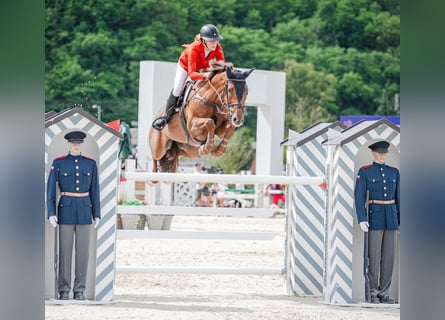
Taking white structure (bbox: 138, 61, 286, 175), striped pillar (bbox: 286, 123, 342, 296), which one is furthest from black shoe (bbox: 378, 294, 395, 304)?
white structure (bbox: 138, 61, 286, 175)

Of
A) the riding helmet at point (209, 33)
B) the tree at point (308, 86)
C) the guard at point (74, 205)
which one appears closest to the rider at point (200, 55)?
the riding helmet at point (209, 33)

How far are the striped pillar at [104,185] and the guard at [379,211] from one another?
1.73 m

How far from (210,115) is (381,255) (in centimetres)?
390

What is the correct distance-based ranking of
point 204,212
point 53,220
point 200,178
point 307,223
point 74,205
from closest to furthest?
1. point 53,220
2. point 74,205
3. point 200,178
4. point 307,223
5. point 204,212

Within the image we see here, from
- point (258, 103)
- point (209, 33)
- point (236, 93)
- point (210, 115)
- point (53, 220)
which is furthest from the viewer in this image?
point (258, 103)

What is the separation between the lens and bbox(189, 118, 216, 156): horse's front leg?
35.4 ft

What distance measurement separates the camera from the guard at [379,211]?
7.31 meters

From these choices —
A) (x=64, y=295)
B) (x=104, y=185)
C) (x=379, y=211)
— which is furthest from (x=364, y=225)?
(x=64, y=295)

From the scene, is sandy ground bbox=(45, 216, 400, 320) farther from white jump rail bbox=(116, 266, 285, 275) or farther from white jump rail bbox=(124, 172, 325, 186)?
white jump rail bbox=(124, 172, 325, 186)

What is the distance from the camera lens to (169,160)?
12.2 meters

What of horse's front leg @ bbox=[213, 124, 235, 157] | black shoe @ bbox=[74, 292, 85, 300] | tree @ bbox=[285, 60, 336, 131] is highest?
tree @ bbox=[285, 60, 336, 131]

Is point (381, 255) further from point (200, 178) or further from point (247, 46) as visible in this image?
point (247, 46)

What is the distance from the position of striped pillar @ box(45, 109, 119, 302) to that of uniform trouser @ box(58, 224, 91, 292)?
0.11m
